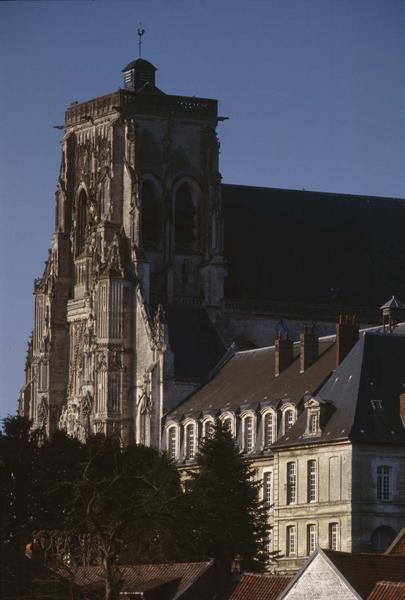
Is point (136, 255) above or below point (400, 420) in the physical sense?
above

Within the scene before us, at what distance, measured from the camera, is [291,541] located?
11806cm

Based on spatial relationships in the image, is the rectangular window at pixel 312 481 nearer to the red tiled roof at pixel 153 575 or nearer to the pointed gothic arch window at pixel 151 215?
the red tiled roof at pixel 153 575

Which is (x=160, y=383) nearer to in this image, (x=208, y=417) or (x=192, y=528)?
(x=208, y=417)

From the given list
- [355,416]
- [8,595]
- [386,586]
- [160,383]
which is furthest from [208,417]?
[386,586]

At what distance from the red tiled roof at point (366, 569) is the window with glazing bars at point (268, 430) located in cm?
3711

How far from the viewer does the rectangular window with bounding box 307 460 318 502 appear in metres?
116

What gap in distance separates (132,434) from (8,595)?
53.2 metres

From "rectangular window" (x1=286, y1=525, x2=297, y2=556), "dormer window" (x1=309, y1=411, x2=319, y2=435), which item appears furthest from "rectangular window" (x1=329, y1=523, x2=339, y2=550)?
"dormer window" (x1=309, y1=411, x2=319, y2=435)

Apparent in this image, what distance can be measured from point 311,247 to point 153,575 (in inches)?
2563

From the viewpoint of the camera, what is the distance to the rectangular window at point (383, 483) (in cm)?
11294

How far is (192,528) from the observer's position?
106m

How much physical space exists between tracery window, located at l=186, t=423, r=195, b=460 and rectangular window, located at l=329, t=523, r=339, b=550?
844 inches

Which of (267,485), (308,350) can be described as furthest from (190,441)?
(267,485)

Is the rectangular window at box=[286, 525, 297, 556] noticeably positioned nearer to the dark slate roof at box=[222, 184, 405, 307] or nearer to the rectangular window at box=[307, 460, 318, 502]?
the rectangular window at box=[307, 460, 318, 502]
